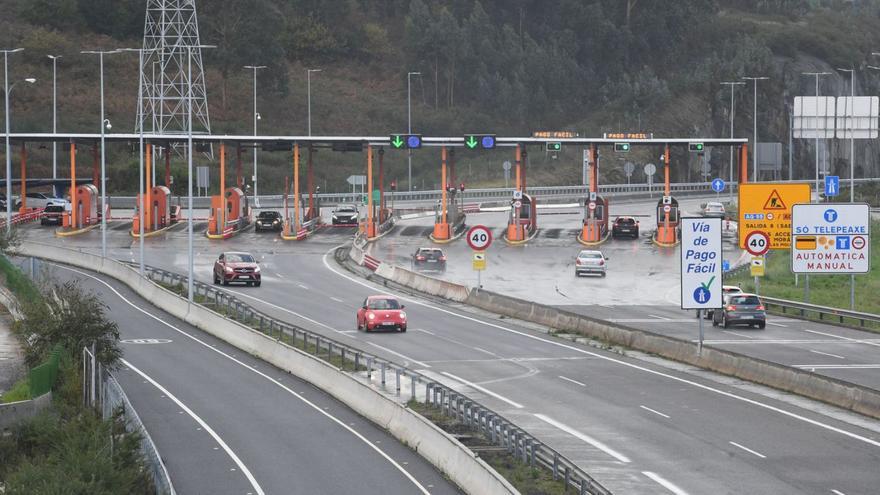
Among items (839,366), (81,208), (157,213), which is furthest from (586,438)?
(81,208)

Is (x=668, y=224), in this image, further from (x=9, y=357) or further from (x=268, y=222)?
(x=9, y=357)

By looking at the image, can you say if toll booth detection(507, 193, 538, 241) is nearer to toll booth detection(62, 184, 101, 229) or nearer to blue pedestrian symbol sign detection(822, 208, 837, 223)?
toll booth detection(62, 184, 101, 229)

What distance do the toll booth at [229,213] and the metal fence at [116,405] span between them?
51843 mm

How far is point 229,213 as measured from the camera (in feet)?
306

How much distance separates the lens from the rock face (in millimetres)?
41000

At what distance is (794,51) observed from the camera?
181 metres

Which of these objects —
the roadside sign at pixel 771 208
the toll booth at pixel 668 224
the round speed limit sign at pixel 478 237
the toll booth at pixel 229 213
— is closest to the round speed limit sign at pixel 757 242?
the roadside sign at pixel 771 208

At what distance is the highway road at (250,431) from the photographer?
2955 cm

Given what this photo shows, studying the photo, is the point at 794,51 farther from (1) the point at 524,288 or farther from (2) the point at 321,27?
(1) the point at 524,288

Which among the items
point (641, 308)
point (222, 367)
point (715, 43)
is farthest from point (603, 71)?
point (222, 367)

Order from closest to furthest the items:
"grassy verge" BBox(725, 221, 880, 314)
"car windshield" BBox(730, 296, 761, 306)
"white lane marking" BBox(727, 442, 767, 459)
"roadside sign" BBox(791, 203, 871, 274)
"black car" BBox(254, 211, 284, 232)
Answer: "white lane marking" BBox(727, 442, 767, 459), "car windshield" BBox(730, 296, 761, 306), "roadside sign" BBox(791, 203, 871, 274), "grassy verge" BBox(725, 221, 880, 314), "black car" BBox(254, 211, 284, 232)

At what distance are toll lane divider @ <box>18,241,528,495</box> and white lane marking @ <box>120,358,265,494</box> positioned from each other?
3706mm

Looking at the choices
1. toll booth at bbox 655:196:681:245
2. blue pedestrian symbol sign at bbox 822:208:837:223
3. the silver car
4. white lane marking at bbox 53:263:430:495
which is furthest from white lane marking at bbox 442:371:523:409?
toll booth at bbox 655:196:681:245

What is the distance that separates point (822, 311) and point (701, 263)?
48.0ft
